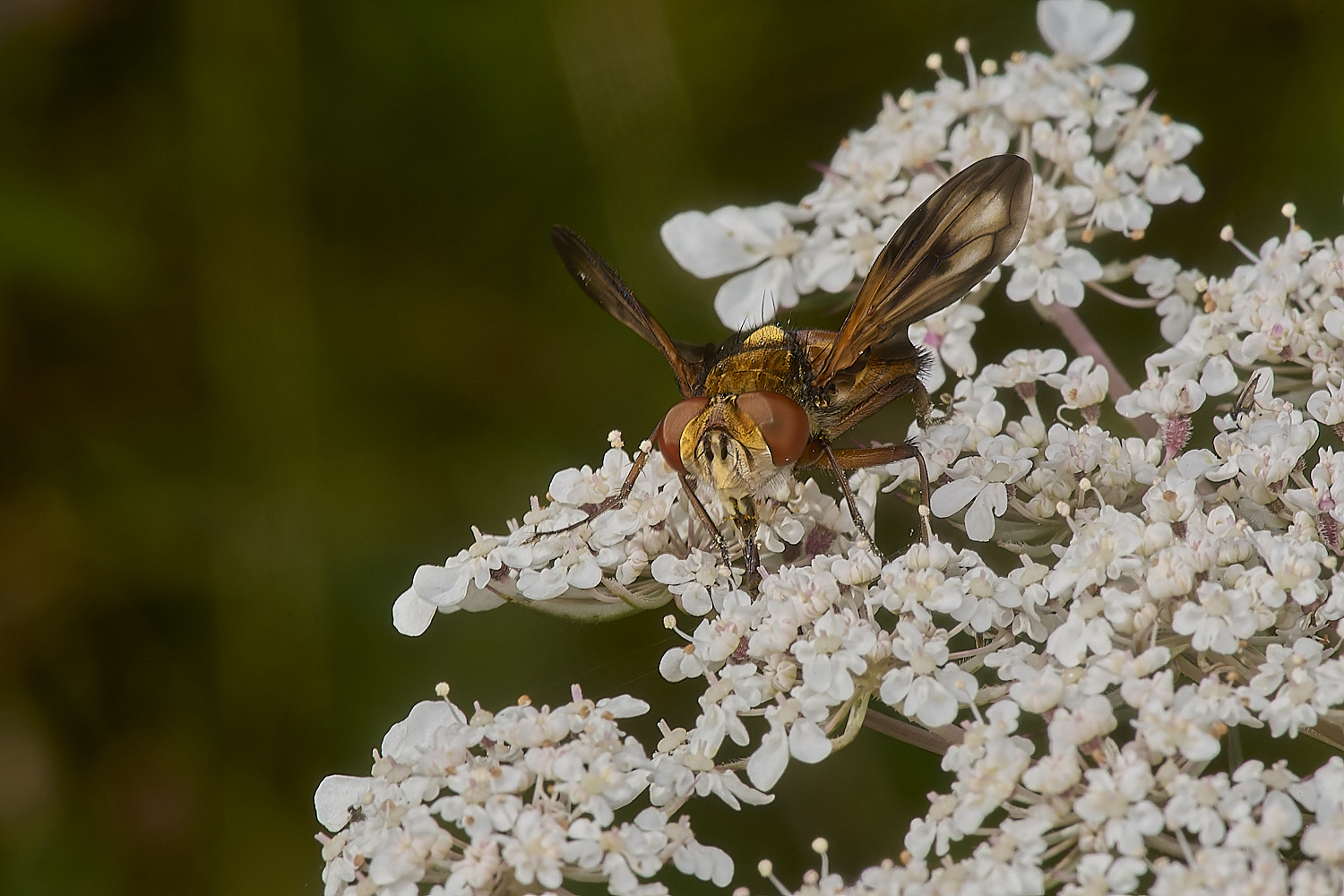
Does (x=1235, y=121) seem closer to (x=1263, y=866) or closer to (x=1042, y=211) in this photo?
(x=1042, y=211)

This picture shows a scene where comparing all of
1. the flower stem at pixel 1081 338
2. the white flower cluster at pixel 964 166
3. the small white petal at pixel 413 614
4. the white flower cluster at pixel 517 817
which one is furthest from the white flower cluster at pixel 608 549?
the flower stem at pixel 1081 338

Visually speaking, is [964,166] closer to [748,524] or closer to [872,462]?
[872,462]

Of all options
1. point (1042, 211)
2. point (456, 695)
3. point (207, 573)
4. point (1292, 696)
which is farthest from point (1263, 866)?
point (207, 573)

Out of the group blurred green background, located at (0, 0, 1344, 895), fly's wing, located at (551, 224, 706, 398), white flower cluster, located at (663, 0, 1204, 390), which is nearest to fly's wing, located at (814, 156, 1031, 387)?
fly's wing, located at (551, 224, 706, 398)

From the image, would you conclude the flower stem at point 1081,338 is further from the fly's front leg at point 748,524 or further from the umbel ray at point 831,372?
the fly's front leg at point 748,524

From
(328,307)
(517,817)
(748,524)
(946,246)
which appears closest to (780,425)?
(748,524)

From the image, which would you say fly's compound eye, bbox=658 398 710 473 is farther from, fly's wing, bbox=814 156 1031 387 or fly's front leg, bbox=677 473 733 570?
fly's wing, bbox=814 156 1031 387
